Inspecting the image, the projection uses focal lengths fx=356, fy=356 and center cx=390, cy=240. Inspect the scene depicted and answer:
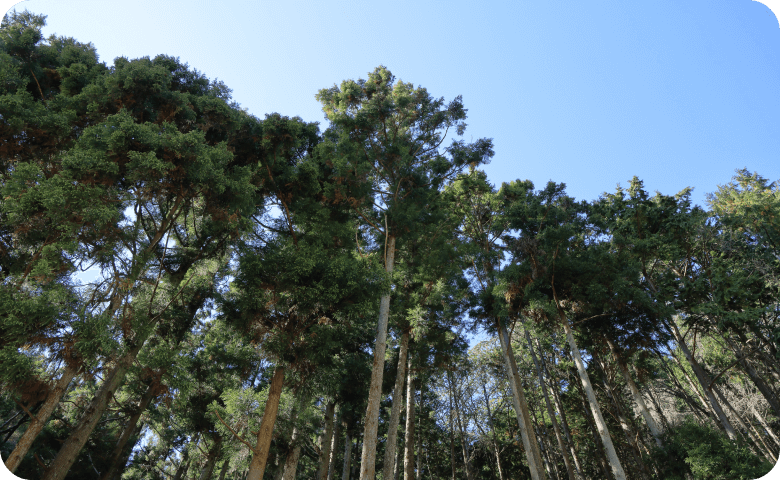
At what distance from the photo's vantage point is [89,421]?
8125mm

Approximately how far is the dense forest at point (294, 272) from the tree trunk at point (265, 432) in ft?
0.16

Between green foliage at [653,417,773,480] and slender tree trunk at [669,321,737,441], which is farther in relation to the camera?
slender tree trunk at [669,321,737,441]

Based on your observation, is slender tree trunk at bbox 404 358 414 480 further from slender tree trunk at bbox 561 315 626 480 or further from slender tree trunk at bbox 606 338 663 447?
slender tree trunk at bbox 606 338 663 447

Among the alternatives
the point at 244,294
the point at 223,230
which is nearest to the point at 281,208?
the point at 223,230

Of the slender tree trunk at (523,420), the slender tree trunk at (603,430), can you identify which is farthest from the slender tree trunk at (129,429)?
the slender tree trunk at (603,430)

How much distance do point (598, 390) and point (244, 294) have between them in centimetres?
1908

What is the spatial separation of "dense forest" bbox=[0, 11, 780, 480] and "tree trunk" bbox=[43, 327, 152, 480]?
0.04m

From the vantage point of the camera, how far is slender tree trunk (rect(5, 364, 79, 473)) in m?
5.86

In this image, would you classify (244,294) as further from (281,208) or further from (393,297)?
(393,297)

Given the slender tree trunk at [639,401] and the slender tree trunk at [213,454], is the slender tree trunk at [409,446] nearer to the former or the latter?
the slender tree trunk at [213,454]

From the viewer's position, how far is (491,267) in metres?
14.9

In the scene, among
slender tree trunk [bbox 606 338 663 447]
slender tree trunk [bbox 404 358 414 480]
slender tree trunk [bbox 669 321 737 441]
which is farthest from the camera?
slender tree trunk [bbox 404 358 414 480]

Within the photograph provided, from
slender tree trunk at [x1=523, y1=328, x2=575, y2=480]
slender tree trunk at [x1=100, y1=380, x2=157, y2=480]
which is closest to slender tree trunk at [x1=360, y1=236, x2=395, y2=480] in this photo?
slender tree trunk at [x1=100, y1=380, x2=157, y2=480]

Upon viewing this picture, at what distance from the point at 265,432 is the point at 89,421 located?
4.19m
